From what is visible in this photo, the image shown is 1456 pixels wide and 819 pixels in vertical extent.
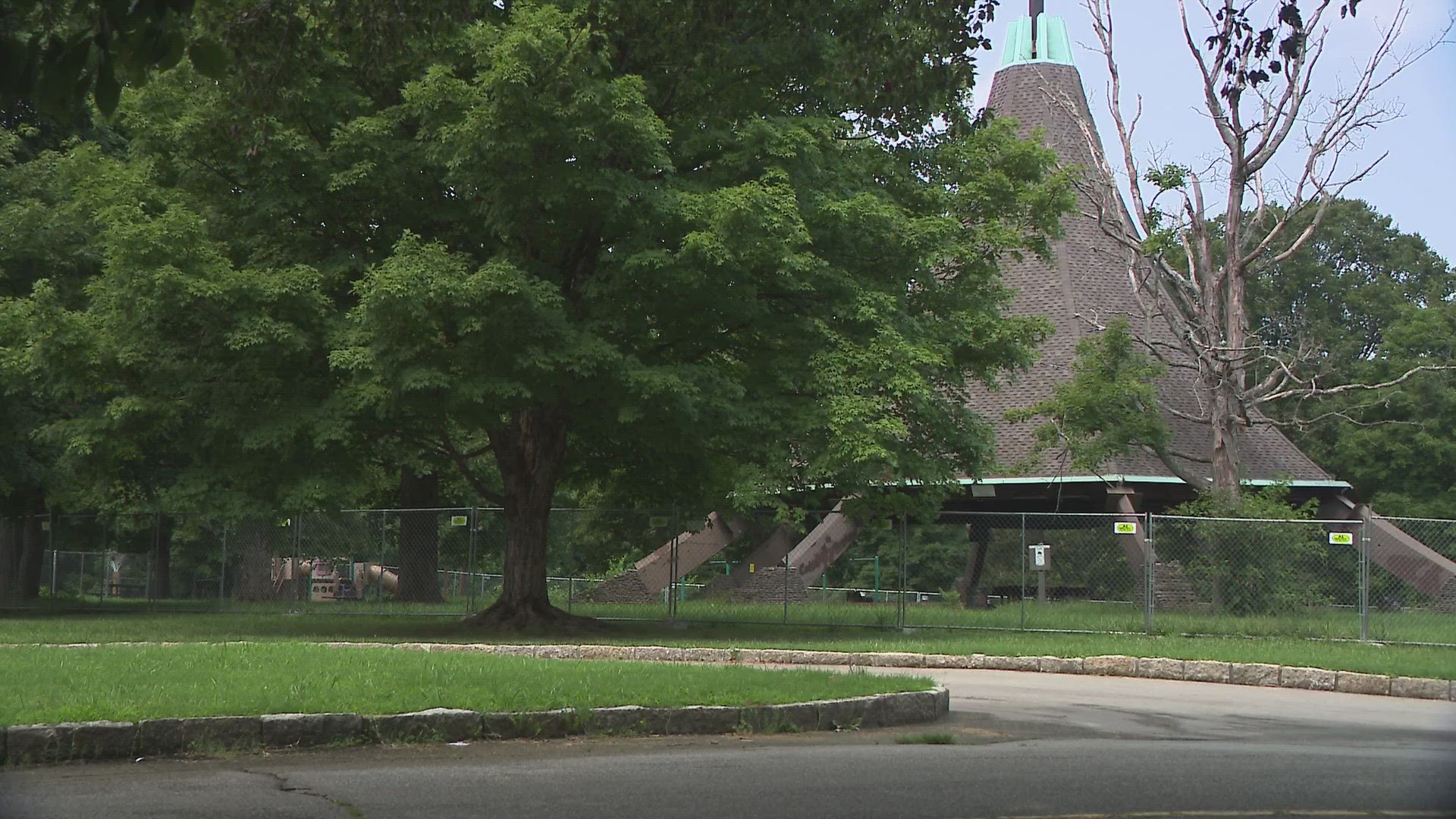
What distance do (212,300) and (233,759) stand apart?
11669 millimetres

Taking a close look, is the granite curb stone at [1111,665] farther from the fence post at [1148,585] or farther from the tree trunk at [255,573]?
the tree trunk at [255,573]

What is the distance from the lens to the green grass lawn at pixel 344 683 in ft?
32.4

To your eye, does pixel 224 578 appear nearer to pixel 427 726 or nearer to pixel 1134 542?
pixel 1134 542

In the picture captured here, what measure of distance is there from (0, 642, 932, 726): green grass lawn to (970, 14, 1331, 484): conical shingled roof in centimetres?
2152

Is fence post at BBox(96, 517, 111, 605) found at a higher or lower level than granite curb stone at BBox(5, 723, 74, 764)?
higher

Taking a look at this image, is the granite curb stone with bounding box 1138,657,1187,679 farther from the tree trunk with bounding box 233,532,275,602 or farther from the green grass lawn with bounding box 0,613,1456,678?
the tree trunk with bounding box 233,532,275,602

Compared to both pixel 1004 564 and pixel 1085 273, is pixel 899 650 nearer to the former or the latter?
pixel 1004 564

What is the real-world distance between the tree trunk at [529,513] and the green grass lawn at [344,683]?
8.28 m

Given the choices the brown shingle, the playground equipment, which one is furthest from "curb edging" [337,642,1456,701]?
the brown shingle

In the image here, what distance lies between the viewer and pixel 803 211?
69.4ft

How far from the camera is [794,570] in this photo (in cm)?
3022

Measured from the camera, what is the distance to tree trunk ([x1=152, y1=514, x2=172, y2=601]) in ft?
100

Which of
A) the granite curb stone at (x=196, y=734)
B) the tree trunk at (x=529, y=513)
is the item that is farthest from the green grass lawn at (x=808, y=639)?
the granite curb stone at (x=196, y=734)

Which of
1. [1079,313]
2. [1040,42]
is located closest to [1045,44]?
[1040,42]
